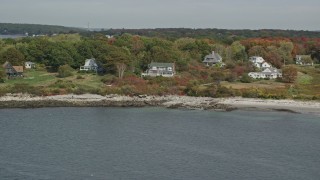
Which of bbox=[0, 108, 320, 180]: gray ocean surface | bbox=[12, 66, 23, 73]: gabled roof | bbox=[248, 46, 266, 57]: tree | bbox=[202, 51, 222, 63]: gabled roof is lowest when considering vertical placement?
bbox=[0, 108, 320, 180]: gray ocean surface

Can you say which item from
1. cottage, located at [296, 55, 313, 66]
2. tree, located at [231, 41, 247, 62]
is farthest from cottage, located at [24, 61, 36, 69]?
cottage, located at [296, 55, 313, 66]

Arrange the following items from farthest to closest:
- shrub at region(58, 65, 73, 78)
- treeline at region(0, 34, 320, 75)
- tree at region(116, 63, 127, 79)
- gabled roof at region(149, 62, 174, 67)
→ 1. treeline at region(0, 34, 320, 75)
2. gabled roof at region(149, 62, 174, 67)
3. shrub at region(58, 65, 73, 78)
4. tree at region(116, 63, 127, 79)

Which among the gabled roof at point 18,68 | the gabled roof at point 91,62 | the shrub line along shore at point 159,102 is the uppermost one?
the gabled roof at point 91,62

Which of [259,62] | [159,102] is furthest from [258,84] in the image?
[159,102]

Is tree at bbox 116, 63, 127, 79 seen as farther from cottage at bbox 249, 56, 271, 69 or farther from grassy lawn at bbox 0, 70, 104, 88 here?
cottage at bbox 249, 56, 271, 69

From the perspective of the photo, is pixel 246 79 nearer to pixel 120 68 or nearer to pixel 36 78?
pixel 120 68

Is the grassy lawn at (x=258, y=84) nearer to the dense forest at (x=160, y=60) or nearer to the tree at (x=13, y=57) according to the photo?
the dense forest at (x=160, y=60)

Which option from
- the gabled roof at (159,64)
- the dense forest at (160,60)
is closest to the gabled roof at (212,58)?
the dense forest at (160,60)
